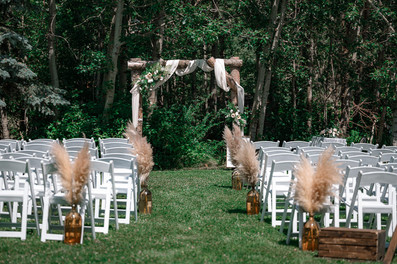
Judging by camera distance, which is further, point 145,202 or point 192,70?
point 192,70

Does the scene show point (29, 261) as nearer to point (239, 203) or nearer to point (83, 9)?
point (239, 203)

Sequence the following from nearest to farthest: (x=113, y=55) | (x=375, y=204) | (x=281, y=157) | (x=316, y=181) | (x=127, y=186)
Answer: (x=316, y=181) < (x=375, y=204) < (x=127, y=186) < (x=281, y=157) < (x=113, y=55)

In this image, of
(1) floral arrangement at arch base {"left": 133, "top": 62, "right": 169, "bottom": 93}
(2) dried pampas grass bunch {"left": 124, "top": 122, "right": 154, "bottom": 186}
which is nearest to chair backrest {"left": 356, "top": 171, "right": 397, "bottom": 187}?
(2) dried pampas grass bunch {"left": 124, "top": 122, "right": 154, "bottom": 186}

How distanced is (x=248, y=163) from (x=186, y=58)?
13.4 m

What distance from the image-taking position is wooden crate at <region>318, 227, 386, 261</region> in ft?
20.4

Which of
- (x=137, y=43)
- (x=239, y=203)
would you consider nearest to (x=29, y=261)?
(x=239, y=203)

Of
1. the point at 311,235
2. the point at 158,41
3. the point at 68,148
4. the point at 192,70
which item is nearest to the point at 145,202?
the point at 68,148

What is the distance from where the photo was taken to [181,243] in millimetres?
7113

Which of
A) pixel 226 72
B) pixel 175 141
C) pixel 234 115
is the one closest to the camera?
pixel 234 115

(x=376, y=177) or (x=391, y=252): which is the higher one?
(x=376, y=177)

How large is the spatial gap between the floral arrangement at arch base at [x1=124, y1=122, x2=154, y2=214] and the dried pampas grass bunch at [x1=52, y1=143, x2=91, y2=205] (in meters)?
2.20

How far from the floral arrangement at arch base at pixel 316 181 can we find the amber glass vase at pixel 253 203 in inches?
108

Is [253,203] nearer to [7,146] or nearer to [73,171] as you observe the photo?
[73,171]

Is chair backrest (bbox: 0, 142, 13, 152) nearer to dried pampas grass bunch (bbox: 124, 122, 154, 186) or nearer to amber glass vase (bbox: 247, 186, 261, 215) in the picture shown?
dried pampas grass bunch (bbox: 124, 122, 154, 186)
